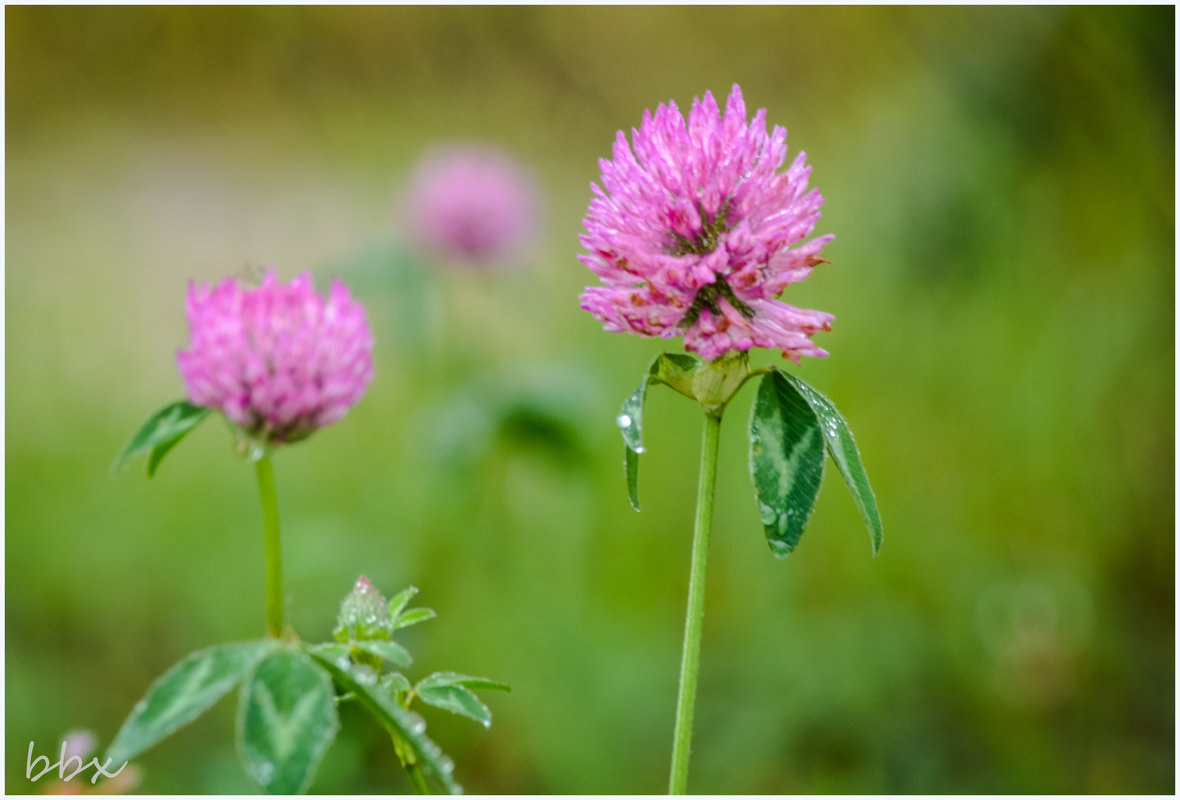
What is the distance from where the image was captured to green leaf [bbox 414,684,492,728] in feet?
2.28

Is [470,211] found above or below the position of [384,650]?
above

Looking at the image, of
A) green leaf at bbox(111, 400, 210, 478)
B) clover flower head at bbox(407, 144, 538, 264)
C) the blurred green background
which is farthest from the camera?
clover flower head at bbox(407, 144, 538, 264)

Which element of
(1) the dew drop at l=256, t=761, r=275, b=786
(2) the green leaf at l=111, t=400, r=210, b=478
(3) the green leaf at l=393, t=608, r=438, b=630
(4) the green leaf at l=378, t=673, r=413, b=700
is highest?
(2) the green leaf at l=111, t=400, r=210, b=478

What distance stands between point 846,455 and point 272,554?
0.39 meters

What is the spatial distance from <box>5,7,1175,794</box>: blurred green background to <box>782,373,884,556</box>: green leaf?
1221 mm

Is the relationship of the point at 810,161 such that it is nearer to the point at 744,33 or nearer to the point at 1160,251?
the point at 1160,251

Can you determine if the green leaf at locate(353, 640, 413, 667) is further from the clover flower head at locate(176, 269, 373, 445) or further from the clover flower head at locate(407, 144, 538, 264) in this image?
the clover flower head at locate(407, 144, 538, 264)

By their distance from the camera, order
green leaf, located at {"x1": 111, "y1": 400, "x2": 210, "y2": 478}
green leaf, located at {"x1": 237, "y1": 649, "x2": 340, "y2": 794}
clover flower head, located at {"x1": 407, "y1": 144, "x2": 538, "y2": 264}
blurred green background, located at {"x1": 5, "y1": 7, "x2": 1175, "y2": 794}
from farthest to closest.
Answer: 1. clover flower head, located at {"x1": 407, "y1": 144, "x2": 538, "y2": 264}
2. blurred green background, located at {"x1": 5, "y1": 7, "x2": 1175, "y2": 794}
3. green leaf, located at {"x1": 111, "y1": 400, "x2": 210, "y2": 478}
4. green leaf, located at {"x1": 237, "y1": 649, "x2": 340, "y2": 794}

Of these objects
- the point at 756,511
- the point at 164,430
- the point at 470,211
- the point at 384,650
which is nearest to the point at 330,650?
the point at 384,650

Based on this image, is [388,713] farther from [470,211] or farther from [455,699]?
[470,211]

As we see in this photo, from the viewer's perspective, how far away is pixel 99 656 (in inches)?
84.8

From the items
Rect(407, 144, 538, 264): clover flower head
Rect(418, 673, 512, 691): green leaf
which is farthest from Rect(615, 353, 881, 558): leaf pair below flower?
Rect(407, 144, 538, 264): clover flower head

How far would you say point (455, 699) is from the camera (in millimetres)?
707

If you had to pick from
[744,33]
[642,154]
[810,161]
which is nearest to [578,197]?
[810,161]
